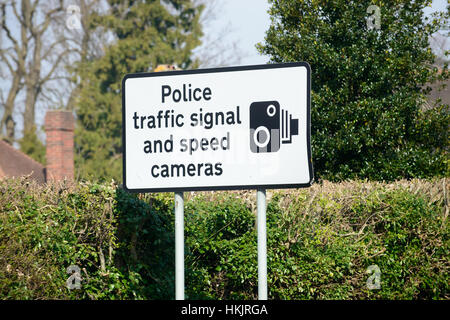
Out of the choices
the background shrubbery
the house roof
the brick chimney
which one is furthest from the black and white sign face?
the house roof

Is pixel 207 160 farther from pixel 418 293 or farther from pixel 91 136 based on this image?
pixel 91 136

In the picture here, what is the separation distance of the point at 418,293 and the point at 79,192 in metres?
4.37

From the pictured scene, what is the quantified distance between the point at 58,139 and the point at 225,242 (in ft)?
75.2

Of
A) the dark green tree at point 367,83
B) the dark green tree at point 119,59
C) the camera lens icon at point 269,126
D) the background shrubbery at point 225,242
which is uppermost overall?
the dark green tree at point 119,59

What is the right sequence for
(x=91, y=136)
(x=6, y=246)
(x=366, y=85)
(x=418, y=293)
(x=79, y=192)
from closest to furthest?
(x=6, y=246), (x=79, y=192), (x=418, y=293), (x=366, y=85), (x=91, y=136)

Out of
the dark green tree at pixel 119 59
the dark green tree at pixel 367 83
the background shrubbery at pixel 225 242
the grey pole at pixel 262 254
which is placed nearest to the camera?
the grey pole at pixel 262 254

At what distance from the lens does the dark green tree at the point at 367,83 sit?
1227cm

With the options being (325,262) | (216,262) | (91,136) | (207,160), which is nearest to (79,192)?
(216,262)

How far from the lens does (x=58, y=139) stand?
28.0 metres

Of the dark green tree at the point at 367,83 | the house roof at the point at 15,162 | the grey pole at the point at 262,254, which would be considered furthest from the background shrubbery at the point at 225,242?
the house roof at the point at 15,162

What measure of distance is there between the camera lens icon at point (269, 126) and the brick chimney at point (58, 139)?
24.7m

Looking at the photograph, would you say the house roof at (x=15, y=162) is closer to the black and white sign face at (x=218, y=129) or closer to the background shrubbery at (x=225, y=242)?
the background shrubbery at (x=225, y=242)

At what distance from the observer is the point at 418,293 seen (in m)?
7.36

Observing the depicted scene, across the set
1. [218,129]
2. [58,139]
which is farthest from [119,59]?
[218,129]
